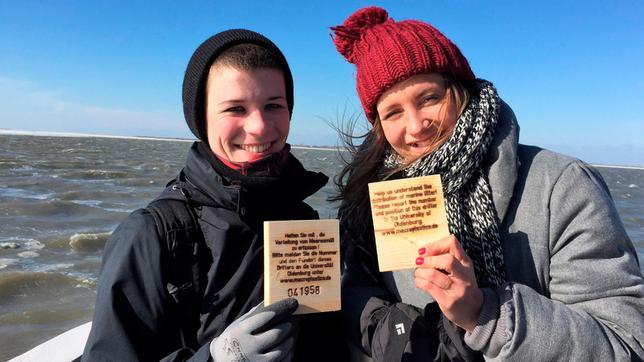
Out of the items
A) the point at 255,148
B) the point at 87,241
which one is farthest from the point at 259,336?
Result: the point at 87,241

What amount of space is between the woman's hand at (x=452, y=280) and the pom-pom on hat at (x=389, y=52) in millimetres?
928

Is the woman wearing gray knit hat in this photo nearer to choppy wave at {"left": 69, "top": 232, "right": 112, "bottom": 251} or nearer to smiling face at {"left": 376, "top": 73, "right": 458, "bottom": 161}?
smiling face at {"left": 376, "top": 73, "right": 458, "bottom": 161}

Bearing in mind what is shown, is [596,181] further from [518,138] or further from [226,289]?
[226,289]

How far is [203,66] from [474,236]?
1.57 metres

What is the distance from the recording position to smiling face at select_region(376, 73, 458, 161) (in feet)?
7.30

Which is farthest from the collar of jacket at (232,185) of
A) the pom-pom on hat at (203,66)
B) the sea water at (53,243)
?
the sea water at (53,243)

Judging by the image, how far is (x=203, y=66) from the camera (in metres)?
2.24

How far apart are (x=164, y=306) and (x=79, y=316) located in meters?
5.04

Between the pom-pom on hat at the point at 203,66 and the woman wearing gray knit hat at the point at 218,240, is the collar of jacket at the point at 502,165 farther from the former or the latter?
the pom-pom on hat at the point at 203,66

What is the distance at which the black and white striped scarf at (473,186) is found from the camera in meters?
2.03

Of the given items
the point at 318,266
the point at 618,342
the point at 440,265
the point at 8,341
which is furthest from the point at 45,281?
the point at 618,342


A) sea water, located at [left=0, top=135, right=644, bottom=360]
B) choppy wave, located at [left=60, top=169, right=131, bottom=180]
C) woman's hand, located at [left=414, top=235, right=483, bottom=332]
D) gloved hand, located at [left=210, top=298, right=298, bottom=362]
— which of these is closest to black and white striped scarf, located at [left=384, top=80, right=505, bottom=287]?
woman's hand, located at [left=414, top=235, right=483, bottom=332]

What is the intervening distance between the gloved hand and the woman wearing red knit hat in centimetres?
54

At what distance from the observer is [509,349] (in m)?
1.69
